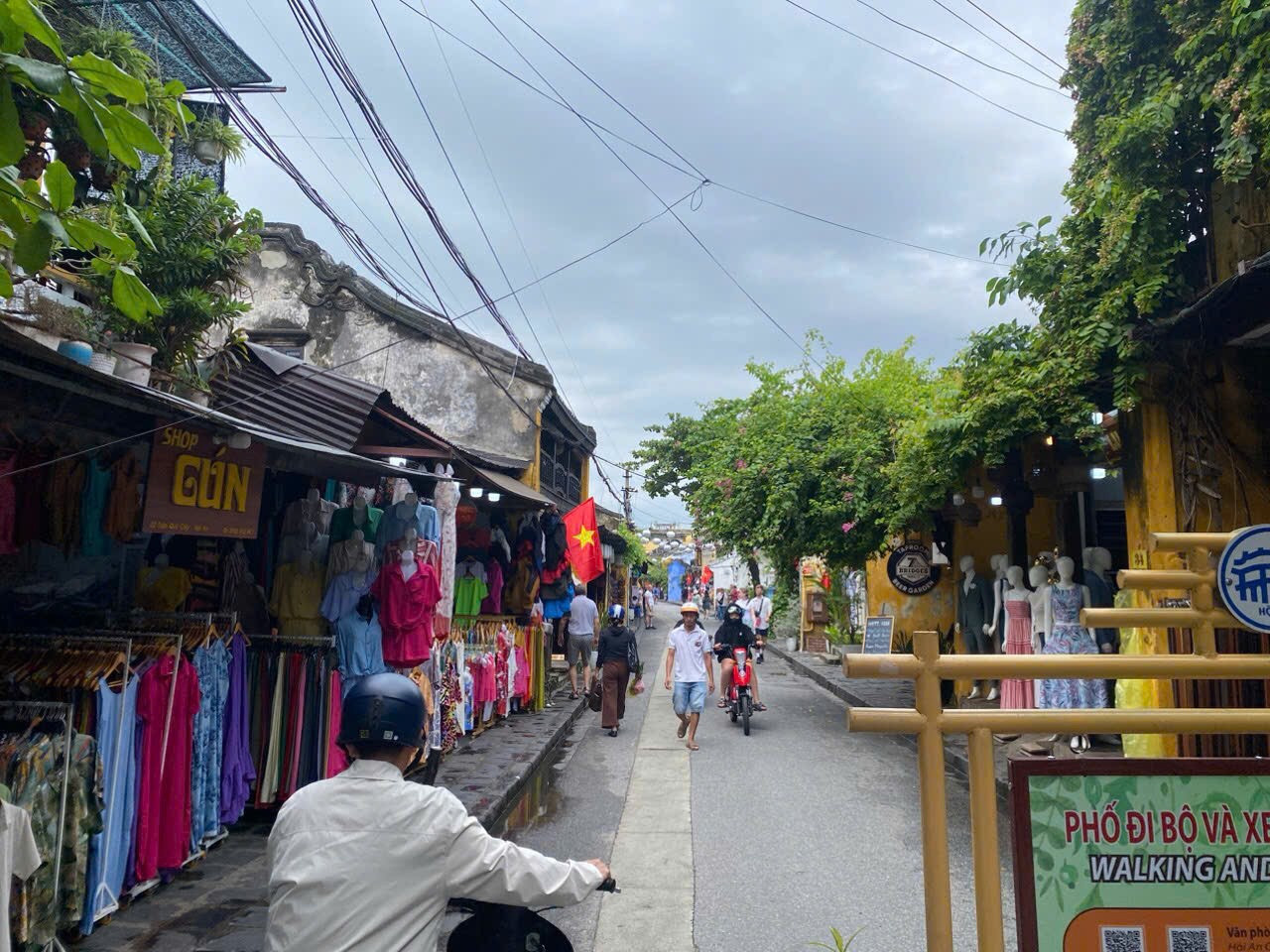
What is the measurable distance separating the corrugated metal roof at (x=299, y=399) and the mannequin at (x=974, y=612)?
8.81 m

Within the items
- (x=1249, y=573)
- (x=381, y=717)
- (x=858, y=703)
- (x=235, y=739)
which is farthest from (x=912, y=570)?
(x=381, y=717)

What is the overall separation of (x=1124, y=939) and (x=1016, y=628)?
8758 mm

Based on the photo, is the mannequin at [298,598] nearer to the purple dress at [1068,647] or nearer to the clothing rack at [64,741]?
the clothing rack at [64,741]

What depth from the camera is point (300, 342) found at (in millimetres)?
16703

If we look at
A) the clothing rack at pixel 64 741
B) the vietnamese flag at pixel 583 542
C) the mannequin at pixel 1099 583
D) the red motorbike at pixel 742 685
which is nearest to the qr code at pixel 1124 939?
the clothing rack at pixel 64 741

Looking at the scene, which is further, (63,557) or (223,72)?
(223,72)

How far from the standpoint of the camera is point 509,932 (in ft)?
8.44

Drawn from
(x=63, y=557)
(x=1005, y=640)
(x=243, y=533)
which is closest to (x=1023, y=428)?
(x=1005, y=640)

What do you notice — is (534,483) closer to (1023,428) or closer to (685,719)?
(685,719)

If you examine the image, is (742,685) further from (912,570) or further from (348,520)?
(348,520)

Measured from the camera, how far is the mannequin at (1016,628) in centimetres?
1030

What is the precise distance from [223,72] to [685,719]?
8.63 metres

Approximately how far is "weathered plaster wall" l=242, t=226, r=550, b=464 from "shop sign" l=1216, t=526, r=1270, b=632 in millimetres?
14244

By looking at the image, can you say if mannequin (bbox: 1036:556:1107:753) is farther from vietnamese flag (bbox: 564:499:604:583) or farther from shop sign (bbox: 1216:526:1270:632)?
shop sign (bbox: 1216:526:1270:632)
